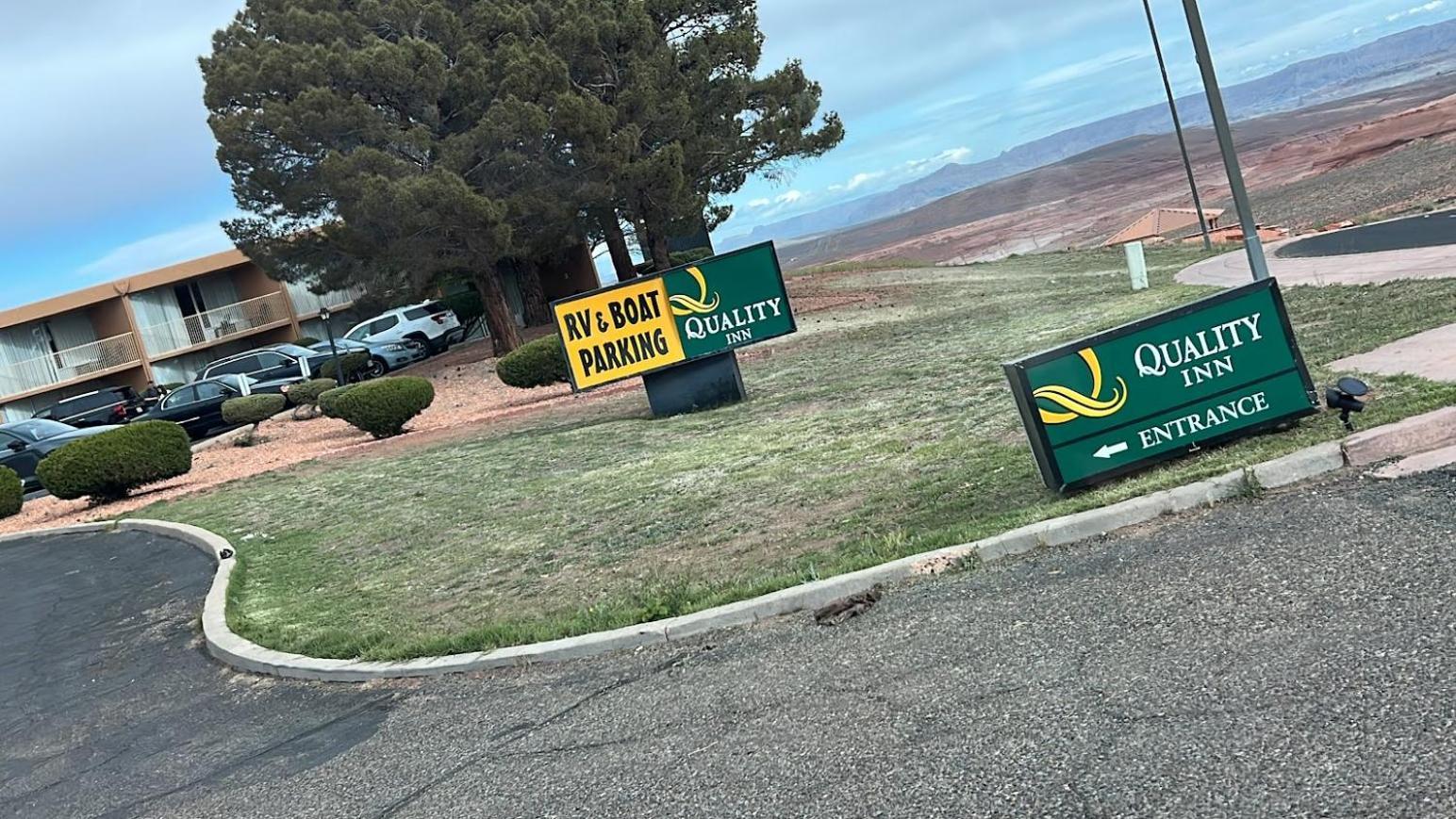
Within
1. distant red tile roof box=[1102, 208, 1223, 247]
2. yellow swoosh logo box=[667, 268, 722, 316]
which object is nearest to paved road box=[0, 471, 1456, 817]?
yellow swoosh logo box=[667, 268, 722, 316]

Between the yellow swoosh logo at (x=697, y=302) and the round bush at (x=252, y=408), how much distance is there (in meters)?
15.7

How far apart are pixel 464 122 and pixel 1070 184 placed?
6293cm

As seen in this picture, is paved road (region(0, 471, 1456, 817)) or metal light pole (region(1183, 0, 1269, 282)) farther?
metal light pole (region(1183, 0, 1269, 282))

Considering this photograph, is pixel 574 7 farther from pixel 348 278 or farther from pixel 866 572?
pixel 866 572

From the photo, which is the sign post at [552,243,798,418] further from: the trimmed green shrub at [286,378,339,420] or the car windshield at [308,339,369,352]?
the car windshield at [308,339,369,352]

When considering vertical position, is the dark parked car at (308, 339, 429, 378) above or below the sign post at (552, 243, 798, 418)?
above

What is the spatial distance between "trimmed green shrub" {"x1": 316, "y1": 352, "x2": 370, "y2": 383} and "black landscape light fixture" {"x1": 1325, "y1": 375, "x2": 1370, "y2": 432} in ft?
95.1

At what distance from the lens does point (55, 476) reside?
1906 cm

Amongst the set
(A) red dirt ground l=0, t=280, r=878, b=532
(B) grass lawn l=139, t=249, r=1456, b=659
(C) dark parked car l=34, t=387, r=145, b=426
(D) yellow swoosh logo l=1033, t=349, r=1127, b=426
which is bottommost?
(B) grass lawn l=139, t=249, r=1456, b=659

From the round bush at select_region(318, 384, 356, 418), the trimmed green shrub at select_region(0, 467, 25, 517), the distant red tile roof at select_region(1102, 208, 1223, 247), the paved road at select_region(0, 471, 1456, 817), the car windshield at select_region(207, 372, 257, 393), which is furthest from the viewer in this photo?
the distant red tile roof at select_region(1102, 208, 1223, 247)

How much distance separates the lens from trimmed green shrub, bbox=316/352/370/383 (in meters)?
33.2

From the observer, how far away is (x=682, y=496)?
35.0ft

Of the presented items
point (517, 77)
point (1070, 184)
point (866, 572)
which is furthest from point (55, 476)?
point (1070, 184)

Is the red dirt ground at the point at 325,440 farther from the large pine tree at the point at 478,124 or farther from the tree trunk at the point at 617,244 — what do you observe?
the tree trunk at the point at 617,244
